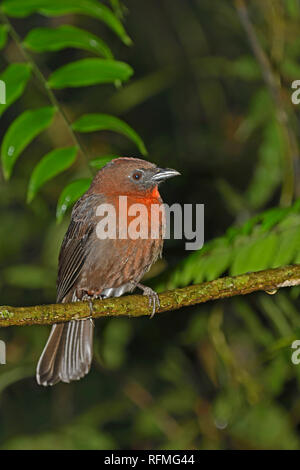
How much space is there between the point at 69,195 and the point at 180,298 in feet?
2.23

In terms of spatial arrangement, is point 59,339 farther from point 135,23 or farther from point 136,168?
point 135,23

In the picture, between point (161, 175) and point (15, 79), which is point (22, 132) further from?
point (161, 175)

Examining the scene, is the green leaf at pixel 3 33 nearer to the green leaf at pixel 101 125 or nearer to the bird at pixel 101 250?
the green leaf at pixel 101 125

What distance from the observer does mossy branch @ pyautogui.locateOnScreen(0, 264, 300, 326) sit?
2354 mm

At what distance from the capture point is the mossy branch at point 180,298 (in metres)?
2.35

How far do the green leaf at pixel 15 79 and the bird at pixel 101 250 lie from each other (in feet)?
2.00

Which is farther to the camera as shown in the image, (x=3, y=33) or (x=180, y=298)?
(x=3, y=33)

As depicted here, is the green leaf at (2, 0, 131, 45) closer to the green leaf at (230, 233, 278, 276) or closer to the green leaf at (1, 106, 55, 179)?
the green leaf at (1, 106, 55, 179)

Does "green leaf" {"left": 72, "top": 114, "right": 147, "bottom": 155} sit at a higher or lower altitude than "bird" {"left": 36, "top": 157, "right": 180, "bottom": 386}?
higher

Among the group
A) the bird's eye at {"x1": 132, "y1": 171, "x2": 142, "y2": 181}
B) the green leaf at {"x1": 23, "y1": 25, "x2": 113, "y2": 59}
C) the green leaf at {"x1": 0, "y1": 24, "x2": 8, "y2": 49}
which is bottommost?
the bird's eye at {"x1": 132, "y1": 171, "x2": 142, "y2": 181}

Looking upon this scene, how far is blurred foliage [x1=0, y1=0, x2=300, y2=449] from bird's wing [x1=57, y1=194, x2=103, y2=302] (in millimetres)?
225

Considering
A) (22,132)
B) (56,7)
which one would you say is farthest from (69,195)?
(56,7)

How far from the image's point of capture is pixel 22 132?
275cm

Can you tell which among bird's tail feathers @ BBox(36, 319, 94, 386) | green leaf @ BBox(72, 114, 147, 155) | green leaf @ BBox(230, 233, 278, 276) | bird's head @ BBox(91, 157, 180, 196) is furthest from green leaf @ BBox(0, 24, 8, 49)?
bird's tail feathers @ BBox(36, 319, 94, 386)
